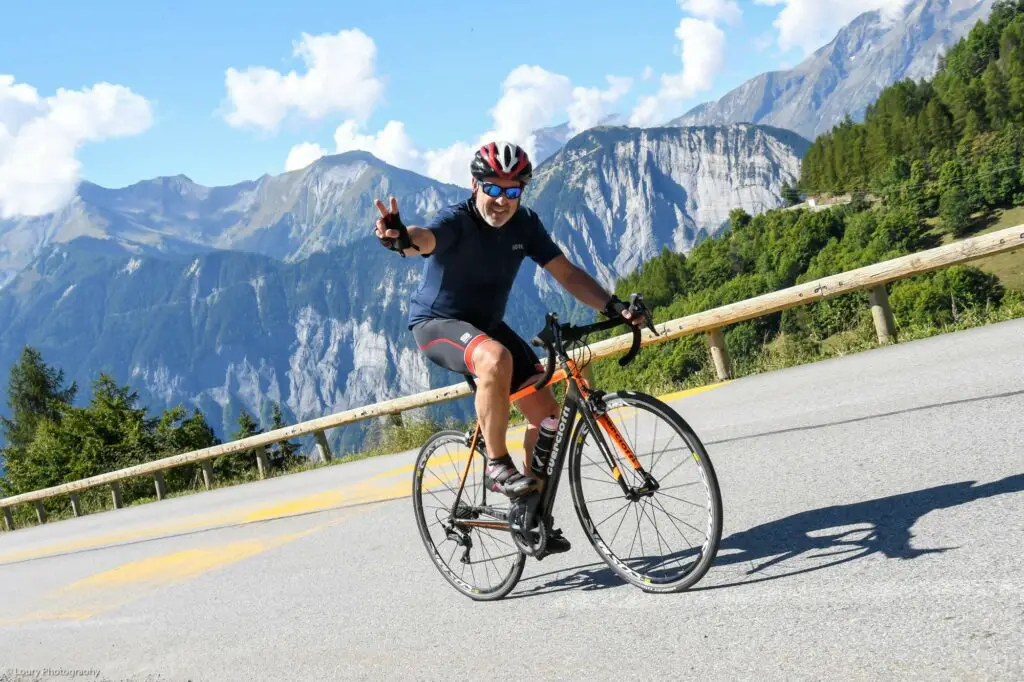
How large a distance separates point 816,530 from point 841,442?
185 cm

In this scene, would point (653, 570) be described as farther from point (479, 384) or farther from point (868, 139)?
point (868, 139)

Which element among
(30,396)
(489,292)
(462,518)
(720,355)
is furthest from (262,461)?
(30,396)

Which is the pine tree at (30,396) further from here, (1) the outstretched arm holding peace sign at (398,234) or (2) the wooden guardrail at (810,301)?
(1) the outstretched arm holding peace sign at (398,234)

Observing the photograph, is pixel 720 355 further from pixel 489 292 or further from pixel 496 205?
pixel 496 205

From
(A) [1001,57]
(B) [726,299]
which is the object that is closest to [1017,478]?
(B) [726,299]

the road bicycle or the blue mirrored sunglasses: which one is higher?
the blue mirrored sunglasses

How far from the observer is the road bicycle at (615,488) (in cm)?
363

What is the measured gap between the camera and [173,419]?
4572 cm

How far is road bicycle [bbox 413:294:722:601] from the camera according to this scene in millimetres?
3633

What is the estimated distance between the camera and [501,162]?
13.1 ft

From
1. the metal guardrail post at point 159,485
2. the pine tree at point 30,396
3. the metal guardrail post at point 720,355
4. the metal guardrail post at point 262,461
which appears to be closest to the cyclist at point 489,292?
the metal guardrail post at point 720,355

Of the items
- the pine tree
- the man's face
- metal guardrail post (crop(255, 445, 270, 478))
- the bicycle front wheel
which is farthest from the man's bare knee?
the pine tree

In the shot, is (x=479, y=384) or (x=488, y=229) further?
(x=488, y=229)

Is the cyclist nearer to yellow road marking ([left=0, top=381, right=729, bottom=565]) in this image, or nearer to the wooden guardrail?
yellow road marking ([left=0, top=381, right=729, bottom=565])
